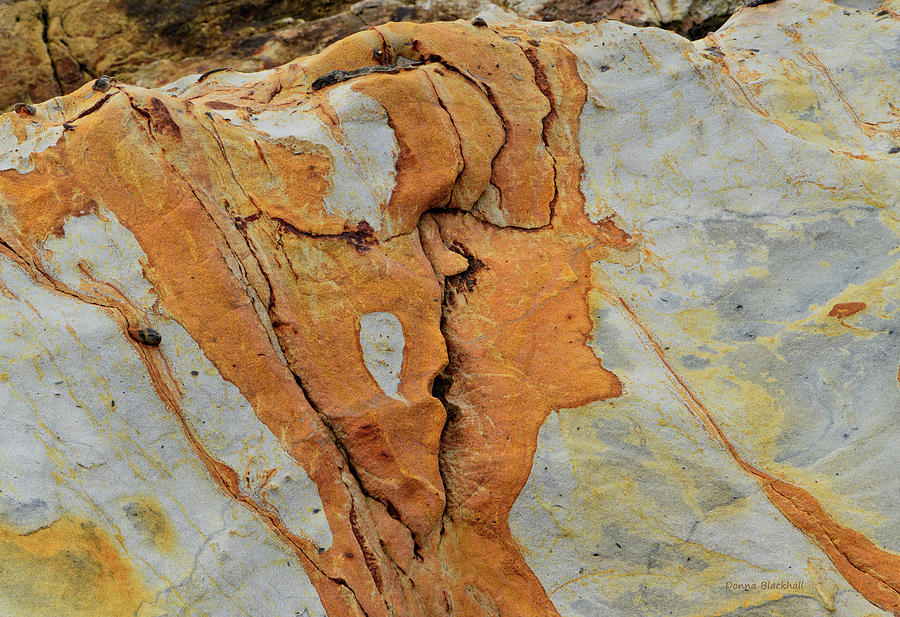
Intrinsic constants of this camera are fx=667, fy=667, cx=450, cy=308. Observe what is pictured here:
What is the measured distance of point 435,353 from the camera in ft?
12.4

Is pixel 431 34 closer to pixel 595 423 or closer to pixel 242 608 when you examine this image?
pixel 595 423

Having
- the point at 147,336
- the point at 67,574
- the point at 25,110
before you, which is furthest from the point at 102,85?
the point at 67,574

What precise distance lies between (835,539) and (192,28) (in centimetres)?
740

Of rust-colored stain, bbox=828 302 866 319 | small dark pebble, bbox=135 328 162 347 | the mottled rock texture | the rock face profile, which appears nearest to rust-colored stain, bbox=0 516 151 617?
the rock face profile

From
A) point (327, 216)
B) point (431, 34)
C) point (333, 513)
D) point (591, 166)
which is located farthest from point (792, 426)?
point (431, 34)

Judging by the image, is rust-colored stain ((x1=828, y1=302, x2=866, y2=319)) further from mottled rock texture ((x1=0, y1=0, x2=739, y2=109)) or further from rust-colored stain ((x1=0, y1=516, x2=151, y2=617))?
mottled rock texture ((x1=0, y1=0, x2=739, y2=109))

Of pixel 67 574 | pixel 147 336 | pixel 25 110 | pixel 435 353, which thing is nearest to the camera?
pixel 67 574

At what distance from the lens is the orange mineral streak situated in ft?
11.0

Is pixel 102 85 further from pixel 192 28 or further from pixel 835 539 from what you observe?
pixel 835 539

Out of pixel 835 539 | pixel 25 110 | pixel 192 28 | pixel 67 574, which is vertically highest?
pixel 25 110

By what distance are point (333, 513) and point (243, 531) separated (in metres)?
0.44

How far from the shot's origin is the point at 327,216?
3.83 metres

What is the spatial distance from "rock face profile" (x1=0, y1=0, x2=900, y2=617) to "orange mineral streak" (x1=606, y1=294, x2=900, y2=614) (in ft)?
0.04

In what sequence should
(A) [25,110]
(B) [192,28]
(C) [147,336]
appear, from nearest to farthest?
(C) [147,336] → (A) [25,110] → (B) [192,28]
